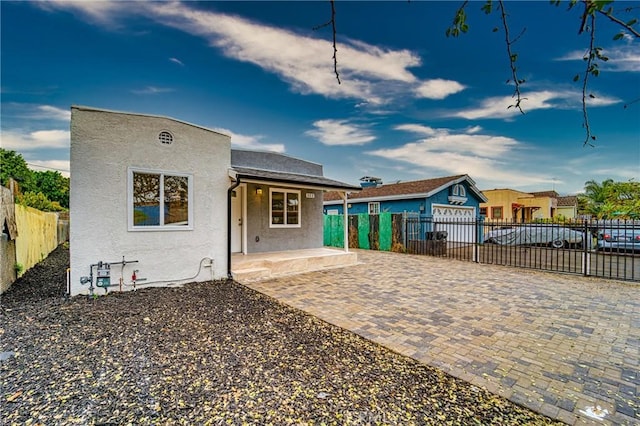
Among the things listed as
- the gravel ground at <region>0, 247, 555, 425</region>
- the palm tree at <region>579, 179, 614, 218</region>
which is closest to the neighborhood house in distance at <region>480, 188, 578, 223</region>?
the palm tree at <region>579, 179, 614, 218</region>

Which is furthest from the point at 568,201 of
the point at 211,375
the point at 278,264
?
the point at 211,375

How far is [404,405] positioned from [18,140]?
18047 millimetres

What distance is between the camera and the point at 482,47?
353 centimetres

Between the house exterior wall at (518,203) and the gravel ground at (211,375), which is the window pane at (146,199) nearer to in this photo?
the gravel ground at (211,375)

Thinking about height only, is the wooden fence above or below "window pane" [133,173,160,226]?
below

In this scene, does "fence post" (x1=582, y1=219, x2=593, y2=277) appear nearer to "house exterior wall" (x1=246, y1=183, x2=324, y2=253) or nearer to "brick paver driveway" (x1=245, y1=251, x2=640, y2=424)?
"brick paver driveway" (x1=245, y1=251, x2=640, y2=424)

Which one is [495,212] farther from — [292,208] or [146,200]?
[146,200]

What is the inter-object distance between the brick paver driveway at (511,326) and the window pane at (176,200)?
104 inches

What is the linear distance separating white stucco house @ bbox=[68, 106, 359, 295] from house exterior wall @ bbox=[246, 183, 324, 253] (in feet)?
6.56

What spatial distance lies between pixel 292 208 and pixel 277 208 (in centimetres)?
68

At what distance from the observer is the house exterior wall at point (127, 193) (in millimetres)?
5875

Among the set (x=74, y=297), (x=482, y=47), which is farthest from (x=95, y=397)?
(x=482, y=47)

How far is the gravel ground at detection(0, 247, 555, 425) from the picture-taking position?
2.47 meters

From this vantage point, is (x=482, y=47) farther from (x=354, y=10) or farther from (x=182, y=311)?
(x=182, y=311)
